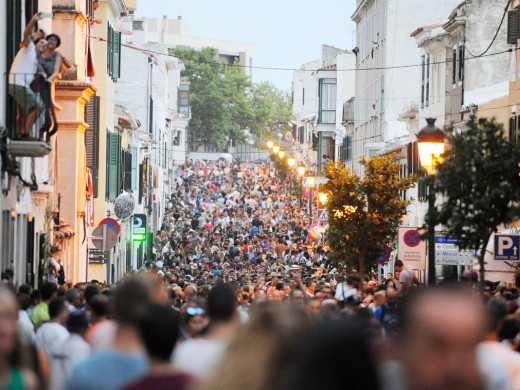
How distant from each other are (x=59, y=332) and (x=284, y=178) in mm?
89769

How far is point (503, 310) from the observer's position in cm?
1178

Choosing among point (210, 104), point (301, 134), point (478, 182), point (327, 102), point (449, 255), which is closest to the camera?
point (478, 182)

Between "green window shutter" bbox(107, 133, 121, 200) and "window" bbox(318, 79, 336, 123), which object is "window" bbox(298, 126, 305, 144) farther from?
"green window shutter" bbox(107, 133, 121, 200)

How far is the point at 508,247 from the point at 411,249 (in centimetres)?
525

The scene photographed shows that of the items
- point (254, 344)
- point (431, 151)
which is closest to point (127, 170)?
point (431, 151)

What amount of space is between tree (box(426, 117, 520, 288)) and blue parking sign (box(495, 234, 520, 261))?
3196 millimetres

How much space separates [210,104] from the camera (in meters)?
154

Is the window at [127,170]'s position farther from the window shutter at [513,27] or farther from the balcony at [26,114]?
the balcony at [26,114]

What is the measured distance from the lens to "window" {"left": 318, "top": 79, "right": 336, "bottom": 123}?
8312cm

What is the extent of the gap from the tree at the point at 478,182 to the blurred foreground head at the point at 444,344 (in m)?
14.2

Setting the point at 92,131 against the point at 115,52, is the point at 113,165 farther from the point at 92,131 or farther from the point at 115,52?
the point at 92,131

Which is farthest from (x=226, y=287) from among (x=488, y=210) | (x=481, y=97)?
(x=481, y=97)

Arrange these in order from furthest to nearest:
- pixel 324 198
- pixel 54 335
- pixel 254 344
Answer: pixel 324 198, pixel 54 335, pixel 254 344

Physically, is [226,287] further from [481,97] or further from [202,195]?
[202,195]
